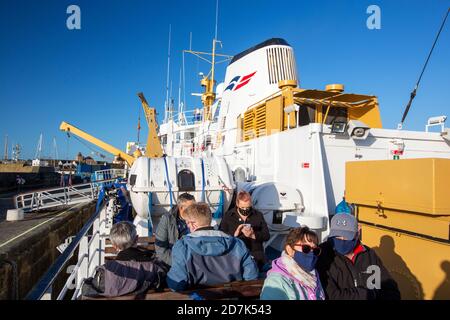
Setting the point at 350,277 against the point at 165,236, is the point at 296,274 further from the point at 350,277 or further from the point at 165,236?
the point at 165,236

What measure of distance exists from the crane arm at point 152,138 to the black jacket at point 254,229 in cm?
903

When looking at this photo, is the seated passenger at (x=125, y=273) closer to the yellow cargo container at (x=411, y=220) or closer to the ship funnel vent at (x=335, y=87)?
the yellow cargo container at (x=411, y=220)

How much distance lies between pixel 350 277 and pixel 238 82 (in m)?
10.2

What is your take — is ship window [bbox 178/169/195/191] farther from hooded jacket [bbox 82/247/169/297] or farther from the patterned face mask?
hooded jacket [bbox 82/247/169/297]

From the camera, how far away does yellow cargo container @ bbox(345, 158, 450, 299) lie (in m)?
3.45

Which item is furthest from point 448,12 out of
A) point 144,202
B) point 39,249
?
point 39,249

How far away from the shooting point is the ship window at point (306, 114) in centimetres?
880

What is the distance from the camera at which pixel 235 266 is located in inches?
104
